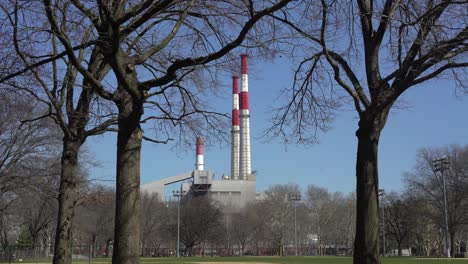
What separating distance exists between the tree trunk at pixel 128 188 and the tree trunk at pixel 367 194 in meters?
4.29

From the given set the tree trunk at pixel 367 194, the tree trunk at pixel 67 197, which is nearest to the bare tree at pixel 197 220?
the tree trunk at pixel 67 197

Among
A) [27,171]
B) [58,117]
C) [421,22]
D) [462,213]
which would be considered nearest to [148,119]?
[58,117]

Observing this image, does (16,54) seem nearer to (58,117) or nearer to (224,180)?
(58,117)

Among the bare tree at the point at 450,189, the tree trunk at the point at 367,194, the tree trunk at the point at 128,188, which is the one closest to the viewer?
the tree trunk at the point at 128,188

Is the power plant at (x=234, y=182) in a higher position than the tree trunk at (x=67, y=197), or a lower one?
higher

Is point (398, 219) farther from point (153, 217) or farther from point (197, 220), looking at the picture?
point (153, 217)

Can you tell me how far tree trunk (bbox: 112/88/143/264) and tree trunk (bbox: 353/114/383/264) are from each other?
429cm

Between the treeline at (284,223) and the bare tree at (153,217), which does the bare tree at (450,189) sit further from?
the bare tree at (153,217)

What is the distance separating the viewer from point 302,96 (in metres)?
13.9

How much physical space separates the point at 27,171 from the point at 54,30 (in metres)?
23.9

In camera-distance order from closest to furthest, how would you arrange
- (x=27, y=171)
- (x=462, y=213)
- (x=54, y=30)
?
(x=54, y=30) → (x=27, y=171) → (x=462, y=213)

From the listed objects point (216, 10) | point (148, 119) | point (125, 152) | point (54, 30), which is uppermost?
point (216, 10)

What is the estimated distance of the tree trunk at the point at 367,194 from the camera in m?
10.9

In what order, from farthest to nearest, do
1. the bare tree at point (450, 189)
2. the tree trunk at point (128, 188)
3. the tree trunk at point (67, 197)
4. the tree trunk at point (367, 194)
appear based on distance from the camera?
the bare tree at point (450, 189), the tree trunk at point (67, 197), the tree trunk at point (367, 194), the tree trunk at point (128, 188)
